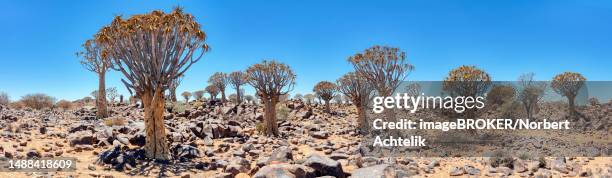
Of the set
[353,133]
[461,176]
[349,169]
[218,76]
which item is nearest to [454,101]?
[353,133]

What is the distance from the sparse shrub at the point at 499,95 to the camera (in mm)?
24469

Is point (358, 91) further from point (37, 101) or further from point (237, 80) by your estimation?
point (37, 101)

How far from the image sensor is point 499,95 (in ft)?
80.9

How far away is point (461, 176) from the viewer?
10.8 metres

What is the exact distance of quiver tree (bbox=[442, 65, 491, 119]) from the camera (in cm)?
2255

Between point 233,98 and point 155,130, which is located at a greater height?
point 233,98

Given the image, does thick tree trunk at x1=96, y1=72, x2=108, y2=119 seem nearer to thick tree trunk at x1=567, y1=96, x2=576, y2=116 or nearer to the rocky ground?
the rocky ground

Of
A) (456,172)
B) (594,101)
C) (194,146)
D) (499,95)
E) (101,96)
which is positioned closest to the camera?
(456,172)

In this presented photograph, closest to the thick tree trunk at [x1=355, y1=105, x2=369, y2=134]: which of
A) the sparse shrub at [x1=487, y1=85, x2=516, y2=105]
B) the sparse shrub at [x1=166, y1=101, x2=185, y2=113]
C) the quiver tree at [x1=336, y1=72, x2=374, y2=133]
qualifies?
the quiver tree at [x1=336, y1=72, x2=374, y2=133]

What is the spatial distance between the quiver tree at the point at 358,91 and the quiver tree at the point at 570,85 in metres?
13.2

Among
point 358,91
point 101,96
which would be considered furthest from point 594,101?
point 101,96

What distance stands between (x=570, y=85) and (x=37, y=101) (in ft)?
144

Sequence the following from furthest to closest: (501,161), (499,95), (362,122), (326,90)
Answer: (326,90)
(362,122)
(499,95)
(501,161)

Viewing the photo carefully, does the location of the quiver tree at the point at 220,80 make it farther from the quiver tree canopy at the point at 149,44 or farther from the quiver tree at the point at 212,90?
the quiver tree canopy at the point at 149,44
